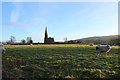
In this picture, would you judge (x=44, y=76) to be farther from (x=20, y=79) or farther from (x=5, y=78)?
(x=5, y=78)

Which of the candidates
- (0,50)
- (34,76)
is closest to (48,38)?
(0,50)

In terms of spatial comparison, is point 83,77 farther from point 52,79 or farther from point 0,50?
point 0,50

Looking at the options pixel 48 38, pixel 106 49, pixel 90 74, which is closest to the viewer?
pixel 90 74

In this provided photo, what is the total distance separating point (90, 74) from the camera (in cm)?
680

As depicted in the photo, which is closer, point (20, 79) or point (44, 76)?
point (20, 79)

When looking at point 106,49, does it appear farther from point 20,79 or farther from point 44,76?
point 20,79

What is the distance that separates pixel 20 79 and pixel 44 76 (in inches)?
50.2

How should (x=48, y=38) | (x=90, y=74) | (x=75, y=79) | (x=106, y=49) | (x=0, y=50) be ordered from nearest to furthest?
(x=75, y=79)
(x=90, y=74)
(x=106, y=49)
(x=0, y=50)
(x=48, y=38)

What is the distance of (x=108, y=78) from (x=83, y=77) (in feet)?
4.35

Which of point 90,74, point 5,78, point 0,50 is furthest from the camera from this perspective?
point 0,50

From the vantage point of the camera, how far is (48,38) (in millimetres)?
119562

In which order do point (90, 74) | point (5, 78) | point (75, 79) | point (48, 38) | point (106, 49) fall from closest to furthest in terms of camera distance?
point (75, 79), point (5, 78), point (90, 74), point (106, 49), point (48, 38)

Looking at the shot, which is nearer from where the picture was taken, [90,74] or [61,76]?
[61,76]

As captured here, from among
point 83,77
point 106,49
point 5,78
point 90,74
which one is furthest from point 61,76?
point 106,49
